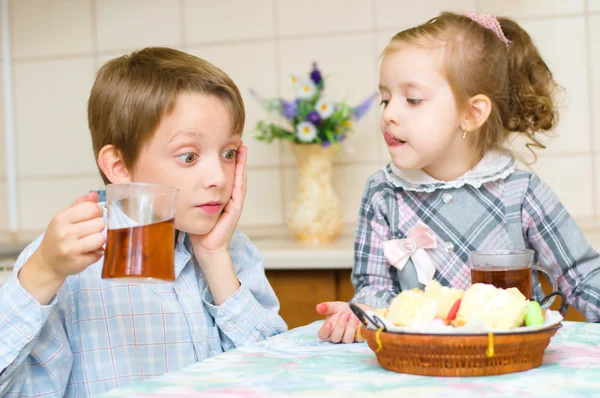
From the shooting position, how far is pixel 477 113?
4.70 ft

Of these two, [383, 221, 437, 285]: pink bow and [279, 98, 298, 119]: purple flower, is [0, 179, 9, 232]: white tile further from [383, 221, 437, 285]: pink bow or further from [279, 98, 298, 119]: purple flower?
[383, 221, 437, 285]: pink bow

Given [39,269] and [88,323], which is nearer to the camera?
[39,269]

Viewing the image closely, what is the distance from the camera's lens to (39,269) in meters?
0.96

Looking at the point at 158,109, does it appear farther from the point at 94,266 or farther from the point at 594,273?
the point at 594,273

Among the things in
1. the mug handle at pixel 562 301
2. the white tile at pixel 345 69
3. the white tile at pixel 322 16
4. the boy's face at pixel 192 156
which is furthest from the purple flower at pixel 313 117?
the mug handle at pixel 562 301

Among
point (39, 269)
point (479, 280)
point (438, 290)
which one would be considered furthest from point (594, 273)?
point (39, 269)

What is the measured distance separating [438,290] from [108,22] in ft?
6.68

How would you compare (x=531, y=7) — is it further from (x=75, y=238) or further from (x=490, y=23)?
(x=75, y=238)

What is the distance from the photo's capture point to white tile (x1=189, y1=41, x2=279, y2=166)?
2408mm

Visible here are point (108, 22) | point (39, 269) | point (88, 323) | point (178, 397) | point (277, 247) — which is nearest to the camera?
point (178, 397)

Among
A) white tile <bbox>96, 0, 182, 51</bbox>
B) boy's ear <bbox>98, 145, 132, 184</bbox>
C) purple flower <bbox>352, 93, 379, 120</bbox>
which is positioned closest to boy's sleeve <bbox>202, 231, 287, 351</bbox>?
boy's ear <bbox>98, 145, 132, 184</bbox>

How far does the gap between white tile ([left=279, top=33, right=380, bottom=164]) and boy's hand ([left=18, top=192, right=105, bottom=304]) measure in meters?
1.46

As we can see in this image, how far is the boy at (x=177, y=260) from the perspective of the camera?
1140mm

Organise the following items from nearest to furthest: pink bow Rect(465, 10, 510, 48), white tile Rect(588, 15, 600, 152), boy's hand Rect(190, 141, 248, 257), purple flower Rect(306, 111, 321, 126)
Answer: boy's hand Rect(190, 141, 248, 257) → pink bow Rect(465, 10, 510, 48) → purple flower Rect(306, 111, 321, 126) → white tile Rect(588, 15, 600, 152)
